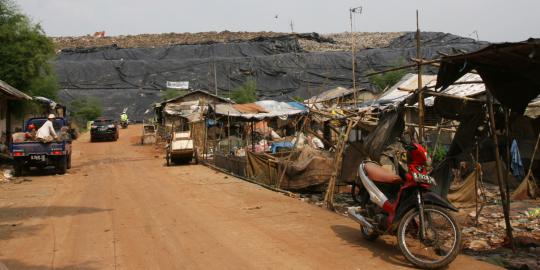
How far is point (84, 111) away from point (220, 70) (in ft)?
46.2

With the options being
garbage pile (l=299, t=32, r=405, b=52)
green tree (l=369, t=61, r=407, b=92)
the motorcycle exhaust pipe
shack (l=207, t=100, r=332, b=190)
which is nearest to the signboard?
garbage pile (l=299, t=32, r=405, b=52)

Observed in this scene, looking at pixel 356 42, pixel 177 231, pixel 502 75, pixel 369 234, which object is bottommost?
pixel 177 231

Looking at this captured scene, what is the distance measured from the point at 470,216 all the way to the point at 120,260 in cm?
717

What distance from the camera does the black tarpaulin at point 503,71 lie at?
21.0 ft

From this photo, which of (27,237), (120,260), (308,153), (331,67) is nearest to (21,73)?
(308,153)

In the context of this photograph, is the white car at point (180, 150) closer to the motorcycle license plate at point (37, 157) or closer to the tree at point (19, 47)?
the motorcycle license plate at point (37, 157)

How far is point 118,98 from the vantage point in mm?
50719

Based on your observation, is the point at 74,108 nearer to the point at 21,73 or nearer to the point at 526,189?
the point at 21,73

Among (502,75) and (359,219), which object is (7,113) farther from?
→ (502,75)

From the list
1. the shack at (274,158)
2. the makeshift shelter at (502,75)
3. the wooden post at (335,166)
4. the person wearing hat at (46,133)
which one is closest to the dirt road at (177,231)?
the wooden post at (335,166)

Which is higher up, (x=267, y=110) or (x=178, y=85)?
(x=178, y=85)

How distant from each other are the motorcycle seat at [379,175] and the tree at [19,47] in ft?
78.8

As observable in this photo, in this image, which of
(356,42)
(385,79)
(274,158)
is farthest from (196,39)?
(274,158)

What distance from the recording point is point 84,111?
156ft
